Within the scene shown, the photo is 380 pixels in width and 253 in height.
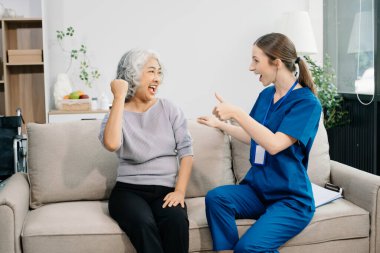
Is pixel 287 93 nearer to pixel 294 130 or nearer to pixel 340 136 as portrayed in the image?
pixel 294 130

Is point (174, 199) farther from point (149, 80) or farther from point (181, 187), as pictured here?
point (149, 80)

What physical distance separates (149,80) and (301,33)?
8.33ft

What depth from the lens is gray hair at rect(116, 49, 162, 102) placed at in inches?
87.3

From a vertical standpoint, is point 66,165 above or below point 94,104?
below

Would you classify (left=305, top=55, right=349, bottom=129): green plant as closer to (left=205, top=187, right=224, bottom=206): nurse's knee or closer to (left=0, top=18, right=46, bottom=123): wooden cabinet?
(left=205, top=187, right=224, bottom=206): nurse's knee

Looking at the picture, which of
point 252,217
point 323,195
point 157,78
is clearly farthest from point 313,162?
point 157,78

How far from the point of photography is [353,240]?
216 cm

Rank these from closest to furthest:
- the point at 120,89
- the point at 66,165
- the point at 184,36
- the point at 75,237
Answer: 1. the point at 75,237
2. the point at 120,89
3. the point at 66,165
4. the point at 184,36

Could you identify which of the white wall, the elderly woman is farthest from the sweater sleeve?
the white wall

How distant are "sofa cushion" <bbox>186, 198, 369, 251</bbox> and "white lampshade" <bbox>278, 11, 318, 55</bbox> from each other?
238cm

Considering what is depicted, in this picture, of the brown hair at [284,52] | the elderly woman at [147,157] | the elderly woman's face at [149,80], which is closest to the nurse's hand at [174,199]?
the elderly woman at [147,157]

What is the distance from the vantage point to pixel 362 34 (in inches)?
159

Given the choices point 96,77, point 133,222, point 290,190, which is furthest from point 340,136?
point 133,222

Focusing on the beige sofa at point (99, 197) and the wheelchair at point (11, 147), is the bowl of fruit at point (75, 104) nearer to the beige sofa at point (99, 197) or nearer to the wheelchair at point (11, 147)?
the wheelchair at point (11, 147)
